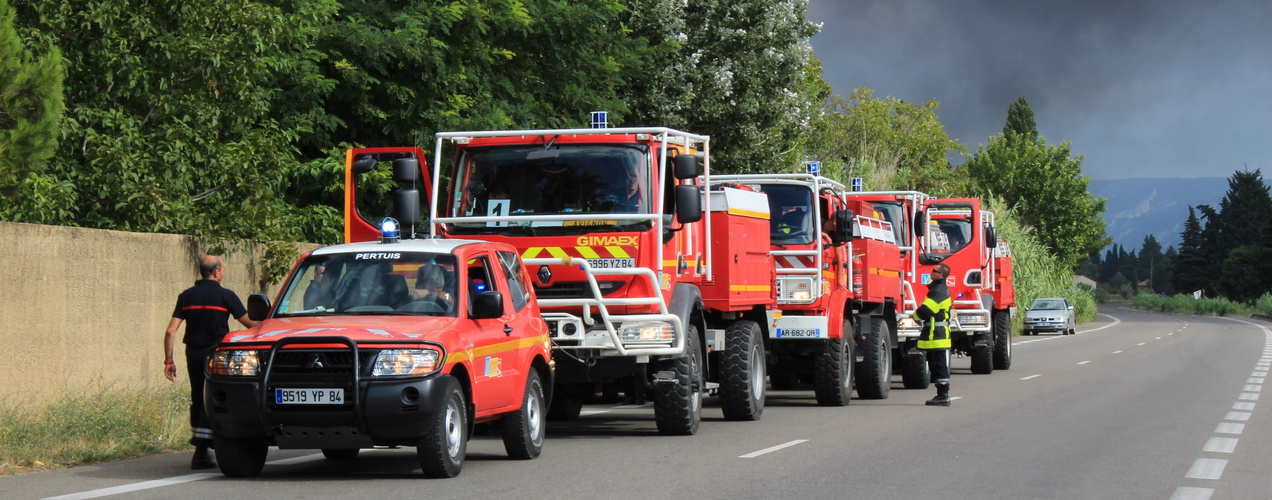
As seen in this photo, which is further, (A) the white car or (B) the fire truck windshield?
(A) the white car

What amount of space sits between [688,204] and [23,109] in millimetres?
6184

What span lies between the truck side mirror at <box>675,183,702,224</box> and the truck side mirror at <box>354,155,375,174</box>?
2.87 m

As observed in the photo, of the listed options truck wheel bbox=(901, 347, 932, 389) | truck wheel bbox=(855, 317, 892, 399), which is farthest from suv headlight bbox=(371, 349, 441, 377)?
truck wheel bbox=(901, 347, 932, 389)

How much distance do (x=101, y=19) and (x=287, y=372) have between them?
7899 millimetres

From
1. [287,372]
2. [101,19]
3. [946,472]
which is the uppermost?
[101,19]

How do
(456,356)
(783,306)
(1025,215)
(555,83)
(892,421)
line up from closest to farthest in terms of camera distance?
1. (456,356)
2. (892,421)
3. (783,306)
4. (555,83)
5. (1025,215)

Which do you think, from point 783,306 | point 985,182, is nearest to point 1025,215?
point 985,182

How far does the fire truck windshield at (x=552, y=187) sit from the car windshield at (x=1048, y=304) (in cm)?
4472

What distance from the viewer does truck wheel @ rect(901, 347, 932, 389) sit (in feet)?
72.1

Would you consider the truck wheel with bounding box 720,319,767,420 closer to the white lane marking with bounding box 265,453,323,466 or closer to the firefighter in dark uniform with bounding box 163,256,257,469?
the white lane marking with bounding box 265,453,323,466

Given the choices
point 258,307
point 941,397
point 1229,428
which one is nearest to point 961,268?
point 941,397

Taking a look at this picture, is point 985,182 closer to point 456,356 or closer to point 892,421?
point 892,421

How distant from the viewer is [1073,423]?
50.2 ft

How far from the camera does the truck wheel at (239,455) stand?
32.7 ft
